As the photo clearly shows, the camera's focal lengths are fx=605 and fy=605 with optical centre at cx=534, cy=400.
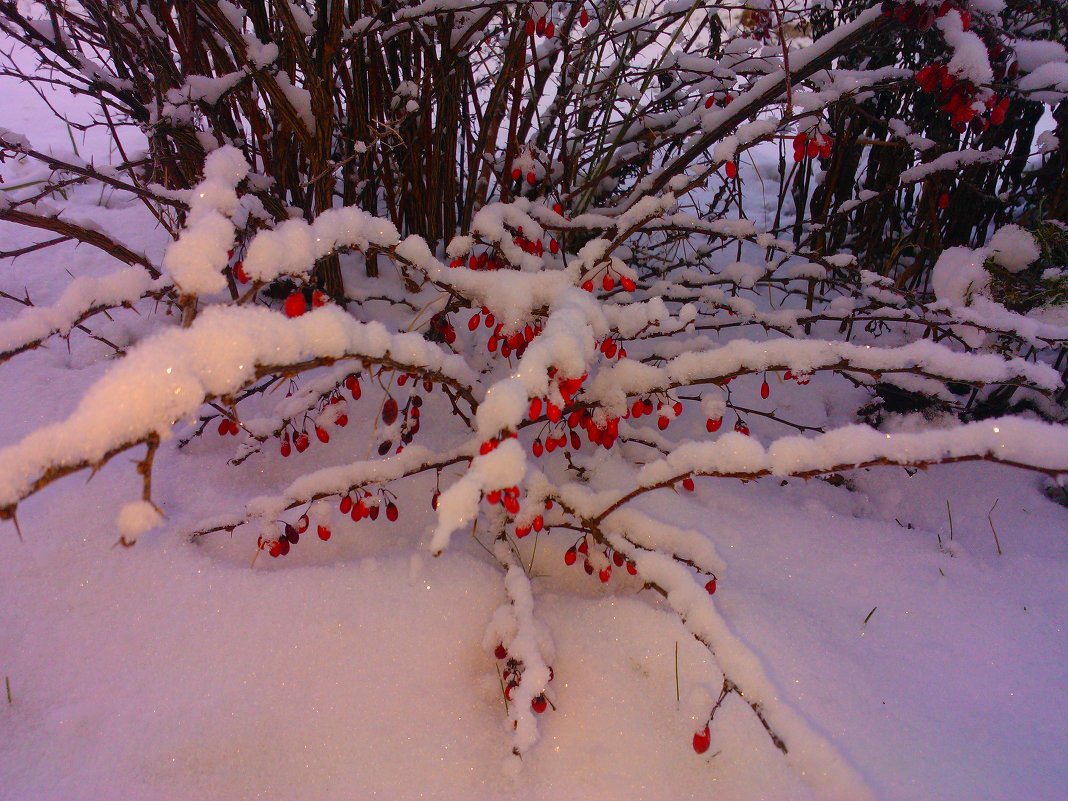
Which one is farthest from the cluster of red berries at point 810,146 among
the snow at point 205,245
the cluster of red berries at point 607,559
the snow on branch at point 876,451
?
the snow at point 205,245

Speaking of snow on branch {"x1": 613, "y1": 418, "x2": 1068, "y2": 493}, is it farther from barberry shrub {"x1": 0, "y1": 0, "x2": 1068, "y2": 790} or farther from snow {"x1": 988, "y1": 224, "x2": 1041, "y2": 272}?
snow {"x1": 988, "y1": 224, "x2": 1041, "y2": 272}

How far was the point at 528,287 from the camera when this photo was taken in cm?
113

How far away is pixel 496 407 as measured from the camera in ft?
2.37

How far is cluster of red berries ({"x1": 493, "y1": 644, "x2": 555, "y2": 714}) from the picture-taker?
102 cm

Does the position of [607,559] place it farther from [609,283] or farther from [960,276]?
[960,276]

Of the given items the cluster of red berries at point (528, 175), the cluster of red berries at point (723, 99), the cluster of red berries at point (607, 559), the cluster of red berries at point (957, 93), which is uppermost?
the cluster of red berries at point (723, 99)

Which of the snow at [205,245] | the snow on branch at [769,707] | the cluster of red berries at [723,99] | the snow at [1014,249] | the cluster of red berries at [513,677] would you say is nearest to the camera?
the snow at [205,245]

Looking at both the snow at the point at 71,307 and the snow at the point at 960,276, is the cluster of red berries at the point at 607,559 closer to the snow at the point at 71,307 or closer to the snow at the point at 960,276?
the snow at the point at 71,307

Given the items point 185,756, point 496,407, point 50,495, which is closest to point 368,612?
point 185,756

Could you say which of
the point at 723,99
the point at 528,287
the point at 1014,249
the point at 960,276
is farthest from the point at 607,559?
the point at 723,99

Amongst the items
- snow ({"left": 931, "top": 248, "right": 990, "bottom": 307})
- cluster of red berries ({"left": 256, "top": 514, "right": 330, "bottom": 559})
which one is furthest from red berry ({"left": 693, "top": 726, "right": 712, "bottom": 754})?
snow ({"left": 931, "top": 248, "right": 990, "bottom": 307})

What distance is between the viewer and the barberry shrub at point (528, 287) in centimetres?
79

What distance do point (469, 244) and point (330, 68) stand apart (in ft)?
2.03

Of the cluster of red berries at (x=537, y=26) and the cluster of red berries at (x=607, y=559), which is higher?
the cluster of red berries at (x=537, y=26)
